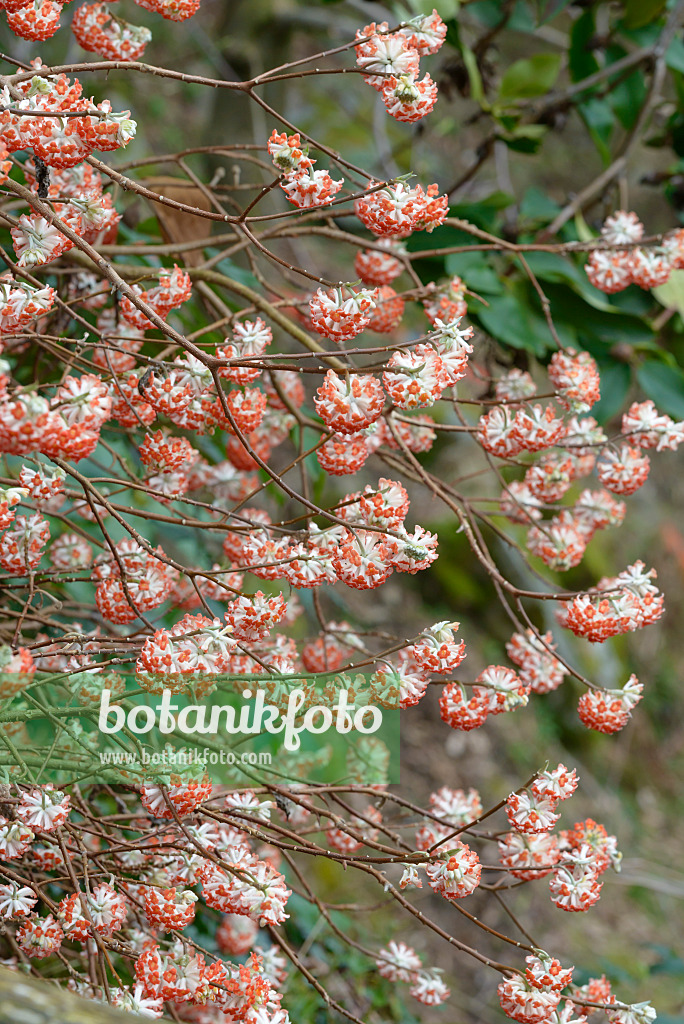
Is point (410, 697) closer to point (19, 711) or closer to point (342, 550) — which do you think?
point (342, 550)

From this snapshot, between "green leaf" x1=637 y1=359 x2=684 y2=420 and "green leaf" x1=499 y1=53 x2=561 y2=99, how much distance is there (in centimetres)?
59

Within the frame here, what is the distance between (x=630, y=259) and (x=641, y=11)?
27.2 inches

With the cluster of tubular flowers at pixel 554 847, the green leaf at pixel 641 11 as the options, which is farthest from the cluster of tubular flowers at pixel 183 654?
the green leaf at pixel 641 11

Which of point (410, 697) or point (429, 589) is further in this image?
point (429, 589)

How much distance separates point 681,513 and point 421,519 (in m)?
1.74

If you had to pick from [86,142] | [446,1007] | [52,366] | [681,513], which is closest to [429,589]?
[446,1007]

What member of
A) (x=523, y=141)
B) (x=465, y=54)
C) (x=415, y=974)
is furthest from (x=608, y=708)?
(x=465, y=54)

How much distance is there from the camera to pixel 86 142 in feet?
2.37

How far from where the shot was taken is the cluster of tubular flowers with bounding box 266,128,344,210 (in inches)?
29.2

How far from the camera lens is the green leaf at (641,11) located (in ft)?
5.13

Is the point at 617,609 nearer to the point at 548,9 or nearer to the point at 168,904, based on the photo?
the point at 168,904

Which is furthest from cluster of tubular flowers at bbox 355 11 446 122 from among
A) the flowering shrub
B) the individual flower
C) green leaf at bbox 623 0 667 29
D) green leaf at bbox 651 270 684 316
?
green leaf at bbox 623 0 667 29

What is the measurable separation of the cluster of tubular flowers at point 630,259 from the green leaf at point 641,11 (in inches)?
23.4

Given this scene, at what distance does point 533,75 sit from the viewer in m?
1.61
